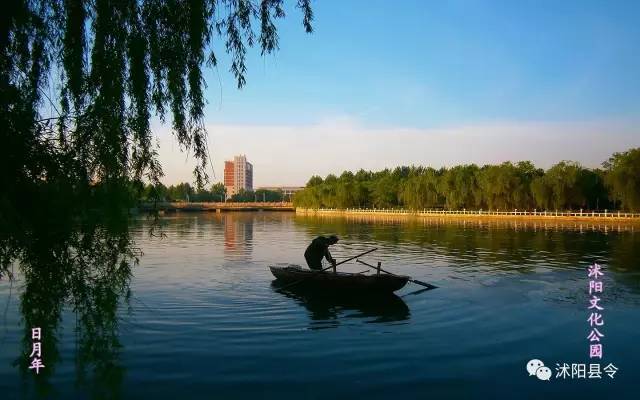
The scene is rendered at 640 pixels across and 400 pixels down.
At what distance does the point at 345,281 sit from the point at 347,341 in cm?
348

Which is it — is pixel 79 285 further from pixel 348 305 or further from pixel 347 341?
pixel 348 305

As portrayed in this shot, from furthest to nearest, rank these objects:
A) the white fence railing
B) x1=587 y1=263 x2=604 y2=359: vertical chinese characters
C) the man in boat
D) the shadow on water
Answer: the white fence railing
the man in boat
the shadow on water
x1=587 y1=263 x2=604 y2=359: vertical chinese characters

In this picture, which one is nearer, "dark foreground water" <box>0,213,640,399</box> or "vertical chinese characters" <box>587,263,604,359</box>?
"dark foreground water" <box>0,213,640,399</box>

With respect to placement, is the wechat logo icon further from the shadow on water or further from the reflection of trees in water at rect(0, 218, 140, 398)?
the reflection of trees in water at rect(0, 218, 140, 398)

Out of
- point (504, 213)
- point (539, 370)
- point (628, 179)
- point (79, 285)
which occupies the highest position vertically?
point (628, 179)

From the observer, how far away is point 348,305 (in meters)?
13.1

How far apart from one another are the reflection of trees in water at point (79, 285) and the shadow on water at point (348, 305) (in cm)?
687

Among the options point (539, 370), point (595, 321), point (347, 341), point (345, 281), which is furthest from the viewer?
point (345, 281)

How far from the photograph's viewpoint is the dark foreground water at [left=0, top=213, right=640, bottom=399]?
24.5 feet

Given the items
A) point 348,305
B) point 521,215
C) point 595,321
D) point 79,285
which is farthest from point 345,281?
point 521,215

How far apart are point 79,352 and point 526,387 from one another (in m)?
5.96

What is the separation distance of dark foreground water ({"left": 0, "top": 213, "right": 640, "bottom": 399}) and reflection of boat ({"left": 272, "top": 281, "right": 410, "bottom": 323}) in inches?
1.9

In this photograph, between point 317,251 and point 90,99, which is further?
point 317,251

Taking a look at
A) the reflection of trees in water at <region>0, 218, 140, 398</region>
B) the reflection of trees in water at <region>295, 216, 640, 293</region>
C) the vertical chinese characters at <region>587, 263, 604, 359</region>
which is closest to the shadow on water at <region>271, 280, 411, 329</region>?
the vertical chinese characters at <region>587, 263, 604, 359</region>
